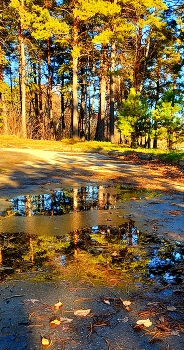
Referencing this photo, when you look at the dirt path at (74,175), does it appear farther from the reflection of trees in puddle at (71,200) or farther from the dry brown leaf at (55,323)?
the dry brown leaf at (55,323)

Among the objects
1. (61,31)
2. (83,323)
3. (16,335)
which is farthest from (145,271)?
(61,31)

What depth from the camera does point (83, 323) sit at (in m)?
1.98

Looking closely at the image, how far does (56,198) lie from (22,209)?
101 cm

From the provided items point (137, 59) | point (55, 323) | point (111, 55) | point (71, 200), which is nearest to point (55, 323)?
point (55, 323)

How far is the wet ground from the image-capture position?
1.88 metres

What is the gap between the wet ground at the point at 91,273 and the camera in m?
1.88

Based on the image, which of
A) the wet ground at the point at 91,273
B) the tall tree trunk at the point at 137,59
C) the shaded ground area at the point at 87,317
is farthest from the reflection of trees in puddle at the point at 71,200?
the tall tree trunk at the point at 137,59

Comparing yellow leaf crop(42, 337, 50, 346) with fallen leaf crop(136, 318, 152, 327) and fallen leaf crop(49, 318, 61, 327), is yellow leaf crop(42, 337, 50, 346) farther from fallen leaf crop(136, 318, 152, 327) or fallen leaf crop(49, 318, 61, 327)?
fallen leaf crop(136, 318, 152, 327)

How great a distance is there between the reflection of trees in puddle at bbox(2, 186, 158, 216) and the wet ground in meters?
Result: 0.02

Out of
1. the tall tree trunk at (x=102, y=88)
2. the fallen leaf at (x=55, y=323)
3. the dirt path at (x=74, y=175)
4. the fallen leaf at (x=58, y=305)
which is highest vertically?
the tall tree trunk at (x=102, y=88)

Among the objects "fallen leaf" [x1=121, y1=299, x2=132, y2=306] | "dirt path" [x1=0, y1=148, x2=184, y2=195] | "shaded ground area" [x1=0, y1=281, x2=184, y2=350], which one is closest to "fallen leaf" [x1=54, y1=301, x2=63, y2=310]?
"shaded ground area" [x1=0, y1=281, x2=184, y2=350]

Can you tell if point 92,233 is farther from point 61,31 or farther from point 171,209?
point 61,31

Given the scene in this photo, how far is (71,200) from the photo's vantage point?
5.67 meters

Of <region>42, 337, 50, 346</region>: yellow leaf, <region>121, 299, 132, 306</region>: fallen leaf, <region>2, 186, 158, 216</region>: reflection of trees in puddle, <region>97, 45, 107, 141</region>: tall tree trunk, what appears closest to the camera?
<region>42, 337, 50, 346</region>: yellow leaf
